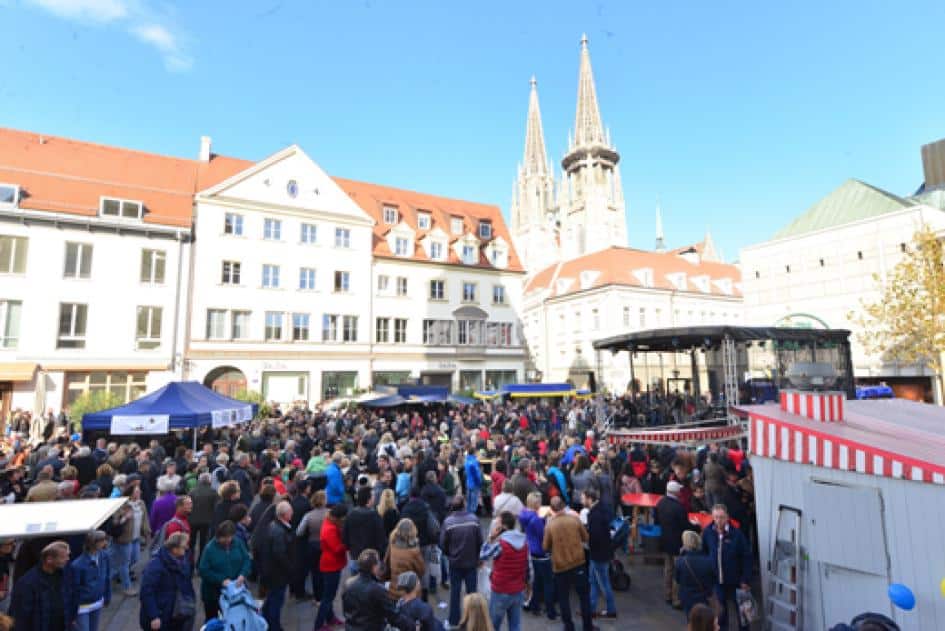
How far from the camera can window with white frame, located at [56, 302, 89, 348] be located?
24875 millimetres

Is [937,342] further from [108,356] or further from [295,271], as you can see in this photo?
[108,356]

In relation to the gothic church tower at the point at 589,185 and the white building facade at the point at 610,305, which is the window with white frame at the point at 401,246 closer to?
the white building facade at the point at 610,305

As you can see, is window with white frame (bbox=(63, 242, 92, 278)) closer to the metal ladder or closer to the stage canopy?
the stage canopy

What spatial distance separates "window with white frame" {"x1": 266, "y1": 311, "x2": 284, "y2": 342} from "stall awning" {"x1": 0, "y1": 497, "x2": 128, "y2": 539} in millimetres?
24759

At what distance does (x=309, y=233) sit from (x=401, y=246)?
679cm

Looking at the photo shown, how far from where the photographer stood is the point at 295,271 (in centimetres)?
3125

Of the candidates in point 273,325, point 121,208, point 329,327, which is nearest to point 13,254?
point 121,208

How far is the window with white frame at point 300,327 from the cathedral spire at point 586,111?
205 ft

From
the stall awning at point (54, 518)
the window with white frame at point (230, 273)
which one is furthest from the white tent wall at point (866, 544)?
the window with white frame at point (230, 273)

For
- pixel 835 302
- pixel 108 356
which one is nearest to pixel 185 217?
pixel 108 356

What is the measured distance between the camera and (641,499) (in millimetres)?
9281

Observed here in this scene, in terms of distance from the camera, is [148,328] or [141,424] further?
[148,328]

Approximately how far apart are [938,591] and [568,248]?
75178mm

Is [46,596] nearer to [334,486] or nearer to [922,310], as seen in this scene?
[334,486]
